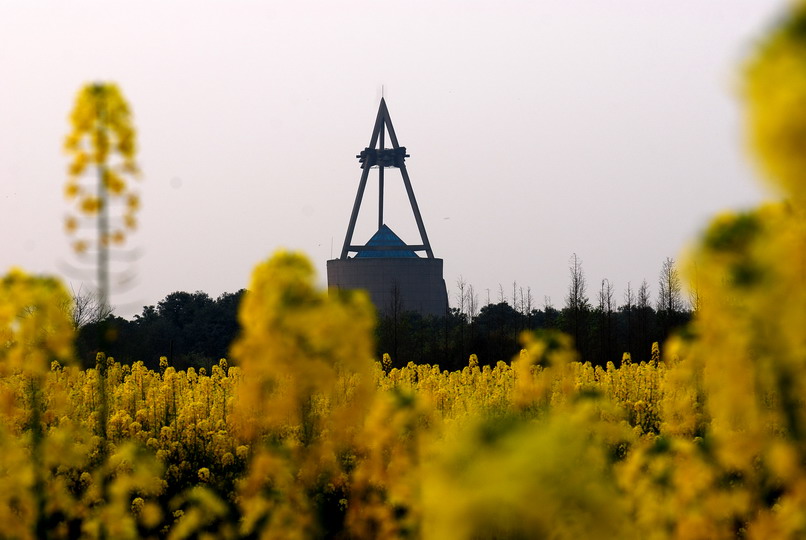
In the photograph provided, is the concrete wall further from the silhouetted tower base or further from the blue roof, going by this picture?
the blue roof

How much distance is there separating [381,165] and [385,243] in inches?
289

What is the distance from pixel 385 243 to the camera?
66750 millimetres

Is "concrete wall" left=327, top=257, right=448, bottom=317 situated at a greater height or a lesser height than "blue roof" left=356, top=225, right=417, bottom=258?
lesser

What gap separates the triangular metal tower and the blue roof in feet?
1.25

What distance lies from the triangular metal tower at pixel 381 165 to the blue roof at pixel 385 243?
1.25ft

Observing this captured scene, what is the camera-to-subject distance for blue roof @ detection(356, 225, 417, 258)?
65562mm

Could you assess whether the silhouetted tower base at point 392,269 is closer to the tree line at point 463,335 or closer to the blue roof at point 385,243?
the blue roof at point 385,243

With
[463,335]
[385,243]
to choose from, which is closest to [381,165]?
[385,243]

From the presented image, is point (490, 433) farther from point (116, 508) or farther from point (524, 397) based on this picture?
point (524, 397)

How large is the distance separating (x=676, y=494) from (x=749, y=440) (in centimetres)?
83

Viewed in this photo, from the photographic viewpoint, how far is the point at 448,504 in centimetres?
170

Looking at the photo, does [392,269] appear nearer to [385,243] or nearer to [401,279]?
[401,279]

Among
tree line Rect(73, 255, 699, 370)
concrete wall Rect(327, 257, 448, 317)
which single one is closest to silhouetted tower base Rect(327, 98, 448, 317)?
concrete wall Rect(327, 257, 448, 317)

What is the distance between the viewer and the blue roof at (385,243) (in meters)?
65.6
